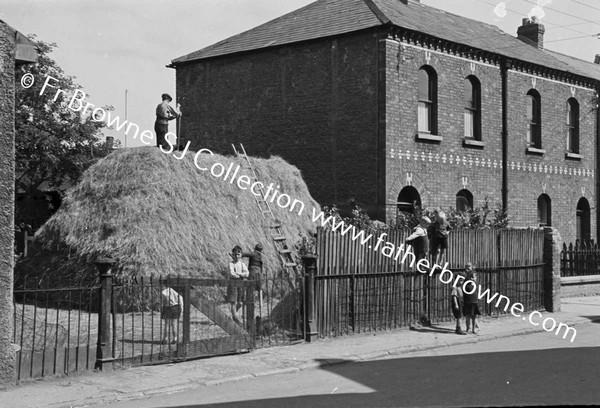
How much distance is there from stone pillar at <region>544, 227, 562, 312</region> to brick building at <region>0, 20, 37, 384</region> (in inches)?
538

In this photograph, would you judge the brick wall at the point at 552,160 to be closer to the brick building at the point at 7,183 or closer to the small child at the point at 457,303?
the small child at the point at 457,303

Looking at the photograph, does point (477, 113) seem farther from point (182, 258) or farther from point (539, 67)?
point (182, 258)

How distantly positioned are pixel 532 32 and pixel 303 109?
1326 cm

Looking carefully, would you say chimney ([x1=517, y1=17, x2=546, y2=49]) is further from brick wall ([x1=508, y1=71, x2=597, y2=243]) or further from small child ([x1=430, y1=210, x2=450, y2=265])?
small child ([x1=430, y1=210, x2=450, y2=265])

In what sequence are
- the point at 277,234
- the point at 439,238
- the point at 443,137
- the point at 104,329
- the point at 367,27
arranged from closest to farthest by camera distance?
the point at 104,329 → the point at 439,238 → the point at 277,234 → the point at 367,27 → the point at 443,137

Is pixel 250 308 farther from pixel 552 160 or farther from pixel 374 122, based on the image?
pixel 552 160

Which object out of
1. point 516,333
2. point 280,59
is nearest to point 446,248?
point 516,333

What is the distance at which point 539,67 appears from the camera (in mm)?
26828

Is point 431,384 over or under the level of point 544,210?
under

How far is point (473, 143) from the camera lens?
2420 centimetres

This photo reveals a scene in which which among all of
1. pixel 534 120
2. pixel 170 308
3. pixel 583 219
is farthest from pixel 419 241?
pixel 583 219

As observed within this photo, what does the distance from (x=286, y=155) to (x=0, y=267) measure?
15.2m

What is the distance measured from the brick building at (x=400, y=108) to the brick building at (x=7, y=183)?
13.0 metres

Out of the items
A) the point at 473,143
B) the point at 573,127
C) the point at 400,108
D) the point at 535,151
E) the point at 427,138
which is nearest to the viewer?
the point at 400,108
